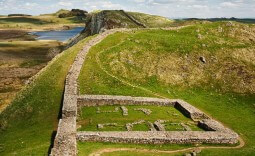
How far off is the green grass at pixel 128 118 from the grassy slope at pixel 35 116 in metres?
4.43

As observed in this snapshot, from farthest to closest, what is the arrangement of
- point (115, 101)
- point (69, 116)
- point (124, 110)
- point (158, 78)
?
1. point (158, 78)
2. point (115, 101)
3. point (124, 110)
4. point (69, 116)

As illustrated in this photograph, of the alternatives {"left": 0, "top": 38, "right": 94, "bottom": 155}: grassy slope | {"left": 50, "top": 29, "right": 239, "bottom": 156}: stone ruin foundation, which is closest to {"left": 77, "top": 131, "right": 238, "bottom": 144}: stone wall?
{"left": 50, "top": 29, "right": 239, "bottom": 156}: stone ruin foundation

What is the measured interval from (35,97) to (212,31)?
1985 inches

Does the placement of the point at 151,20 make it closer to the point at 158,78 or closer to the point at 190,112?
the point at 158,78

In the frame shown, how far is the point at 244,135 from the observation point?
145ft

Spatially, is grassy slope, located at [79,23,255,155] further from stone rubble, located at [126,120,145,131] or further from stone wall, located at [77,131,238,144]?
stone rubble, located at [126,120,145,131]

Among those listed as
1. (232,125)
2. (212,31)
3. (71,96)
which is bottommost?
(232,125)

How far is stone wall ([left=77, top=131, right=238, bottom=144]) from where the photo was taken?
36.2 metres

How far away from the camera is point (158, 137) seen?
36.7m

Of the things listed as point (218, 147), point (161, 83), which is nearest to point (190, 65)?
point (161, 83)

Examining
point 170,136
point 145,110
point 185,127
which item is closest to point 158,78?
point 145,110

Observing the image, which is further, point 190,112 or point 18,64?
point 18,64

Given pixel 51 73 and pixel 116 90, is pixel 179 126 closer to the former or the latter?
pixel 116 90

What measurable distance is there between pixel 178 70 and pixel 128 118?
1005 inches
